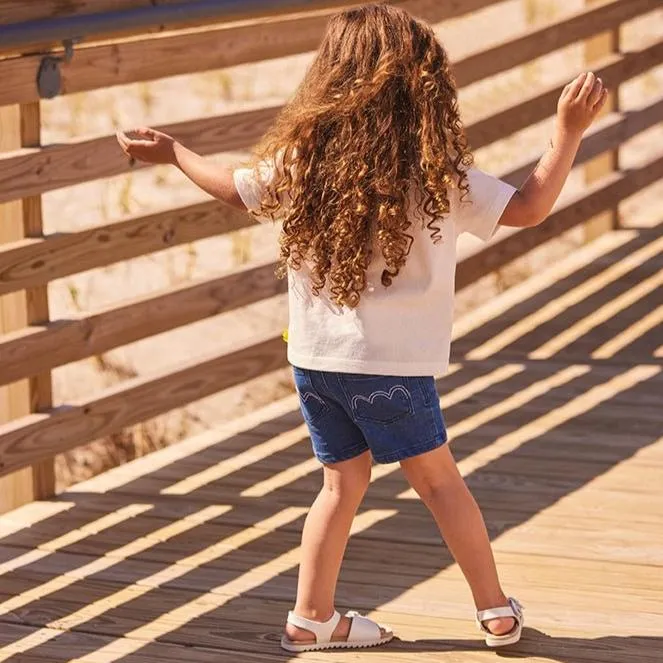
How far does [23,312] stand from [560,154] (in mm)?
1638

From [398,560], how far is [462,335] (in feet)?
7.09

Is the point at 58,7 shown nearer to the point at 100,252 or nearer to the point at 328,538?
the point at 100,252

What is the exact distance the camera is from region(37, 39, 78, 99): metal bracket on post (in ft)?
12.8

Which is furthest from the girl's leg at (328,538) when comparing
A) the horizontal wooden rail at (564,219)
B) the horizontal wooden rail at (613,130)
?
the horizontal wooden rail at (613,130)

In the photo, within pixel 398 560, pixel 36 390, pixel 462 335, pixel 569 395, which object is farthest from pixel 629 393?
pixel 36 390

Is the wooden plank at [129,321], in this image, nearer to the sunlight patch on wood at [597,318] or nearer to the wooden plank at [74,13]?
the wooden plank at [74,13]

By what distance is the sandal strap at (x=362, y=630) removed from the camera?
3.25 meters

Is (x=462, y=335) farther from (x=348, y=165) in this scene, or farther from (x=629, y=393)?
(x=348, y=165)

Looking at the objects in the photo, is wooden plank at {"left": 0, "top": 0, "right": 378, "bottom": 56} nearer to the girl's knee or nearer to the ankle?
the girl's knee

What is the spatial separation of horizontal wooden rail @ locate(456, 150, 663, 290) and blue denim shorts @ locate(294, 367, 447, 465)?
2.57 meters

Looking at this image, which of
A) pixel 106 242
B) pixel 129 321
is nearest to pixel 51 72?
pixel 106 242

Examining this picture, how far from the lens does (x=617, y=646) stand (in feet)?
10.7

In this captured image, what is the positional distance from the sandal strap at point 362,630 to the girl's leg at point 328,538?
0.01 meters

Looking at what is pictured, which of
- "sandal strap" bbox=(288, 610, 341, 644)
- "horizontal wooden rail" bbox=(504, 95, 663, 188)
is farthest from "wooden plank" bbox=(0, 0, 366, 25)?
"horizontal wooden rail" bbox=(504, 95, 663, 188)
